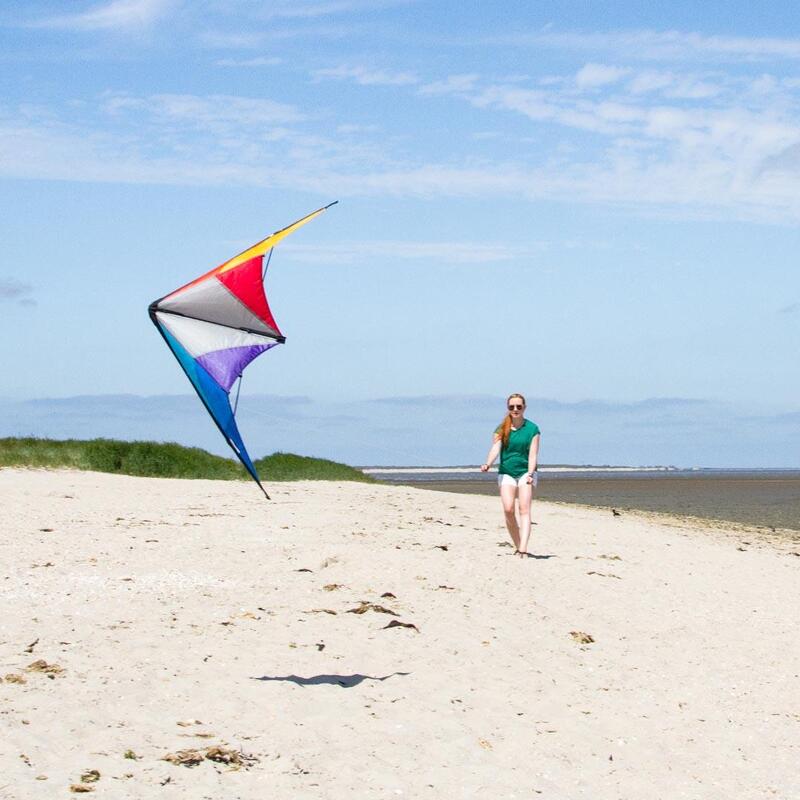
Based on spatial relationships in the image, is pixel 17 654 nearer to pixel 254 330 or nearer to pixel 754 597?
pixel 254 330

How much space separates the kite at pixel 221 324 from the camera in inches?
397

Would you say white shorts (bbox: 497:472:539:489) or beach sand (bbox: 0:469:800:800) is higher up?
white shorts (bbox: 497:472:539:489)

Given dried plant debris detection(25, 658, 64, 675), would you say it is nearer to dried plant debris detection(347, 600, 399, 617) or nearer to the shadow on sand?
the shadow on sand

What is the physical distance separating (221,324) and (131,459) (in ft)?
57.6

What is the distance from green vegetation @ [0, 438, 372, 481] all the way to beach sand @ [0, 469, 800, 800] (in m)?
10.6

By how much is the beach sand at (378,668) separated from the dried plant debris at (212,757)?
0.02 meters

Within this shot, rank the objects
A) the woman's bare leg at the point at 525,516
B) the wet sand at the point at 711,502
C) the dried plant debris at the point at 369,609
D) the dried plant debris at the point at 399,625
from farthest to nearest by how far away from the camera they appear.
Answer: the wet sand at the point at 711,502
the woman's bare leg at the point at 525,516
the dried plant debris at the point at 369,609
the dried plant debris at the point at 399,625

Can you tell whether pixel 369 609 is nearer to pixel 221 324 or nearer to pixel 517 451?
pixel 221 324

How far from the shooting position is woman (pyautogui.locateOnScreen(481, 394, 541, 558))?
13383 mm

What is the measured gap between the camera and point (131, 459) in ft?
89.6

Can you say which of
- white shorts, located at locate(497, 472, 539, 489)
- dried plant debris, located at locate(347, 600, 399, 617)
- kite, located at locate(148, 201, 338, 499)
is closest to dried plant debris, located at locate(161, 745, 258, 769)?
dried plant debris, located at locate(347, 600, 399, 617)

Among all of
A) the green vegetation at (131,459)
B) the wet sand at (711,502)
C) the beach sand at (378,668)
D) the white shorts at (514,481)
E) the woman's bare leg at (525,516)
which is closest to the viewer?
the beach sand at (378,668)

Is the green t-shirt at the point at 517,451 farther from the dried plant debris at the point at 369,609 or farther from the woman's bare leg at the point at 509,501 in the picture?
the dried plant debris at the point at 369,609

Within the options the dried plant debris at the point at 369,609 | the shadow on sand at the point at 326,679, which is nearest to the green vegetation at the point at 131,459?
the dried plant debris at the point at 369,609
